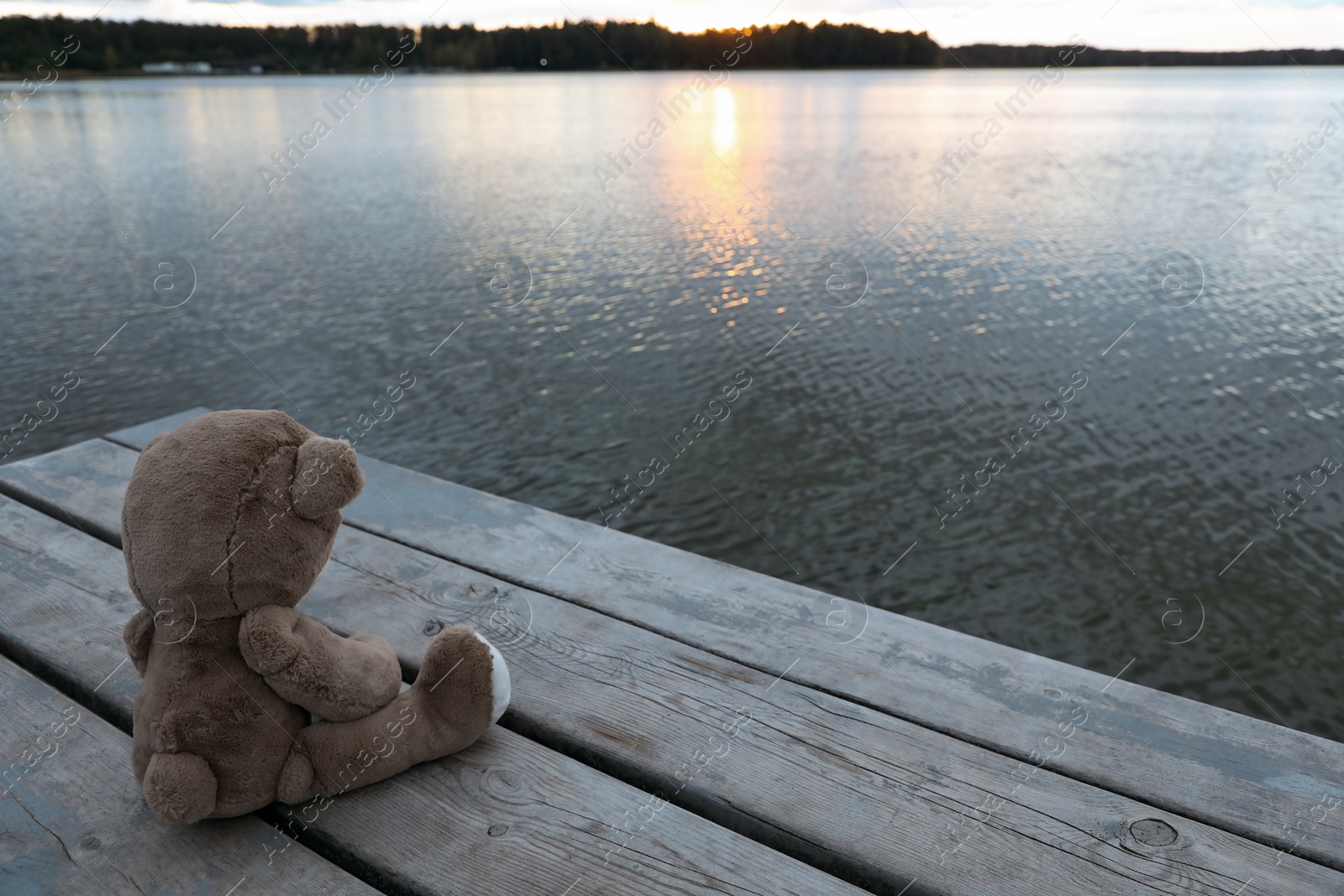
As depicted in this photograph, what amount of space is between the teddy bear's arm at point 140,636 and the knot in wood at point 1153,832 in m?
1.92

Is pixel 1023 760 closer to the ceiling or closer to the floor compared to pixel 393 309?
closer to the ceiling

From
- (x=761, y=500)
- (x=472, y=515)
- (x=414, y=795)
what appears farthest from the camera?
(x=761, y=500)

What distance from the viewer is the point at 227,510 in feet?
5.00

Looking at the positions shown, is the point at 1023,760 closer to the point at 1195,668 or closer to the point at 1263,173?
the point at 1195,668

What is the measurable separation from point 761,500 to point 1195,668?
2616 millimetres

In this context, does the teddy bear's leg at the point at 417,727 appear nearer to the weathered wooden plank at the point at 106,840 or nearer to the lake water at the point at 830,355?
the weathered wooden plank at the point at 106,840

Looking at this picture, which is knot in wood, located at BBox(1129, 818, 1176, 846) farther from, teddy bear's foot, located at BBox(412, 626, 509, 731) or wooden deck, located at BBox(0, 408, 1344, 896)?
teddy bear's foot, located at BBox(412, 626, 509, 731)

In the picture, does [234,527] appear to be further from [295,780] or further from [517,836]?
[517,836]

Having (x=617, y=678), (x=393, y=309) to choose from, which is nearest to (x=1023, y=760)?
(x=617, y=678)

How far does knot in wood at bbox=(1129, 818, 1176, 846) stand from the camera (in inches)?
64.1

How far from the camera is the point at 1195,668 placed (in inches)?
178

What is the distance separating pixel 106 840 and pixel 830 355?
23.6ft

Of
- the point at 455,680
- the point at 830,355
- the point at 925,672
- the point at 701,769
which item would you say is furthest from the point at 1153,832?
the point at 830,355

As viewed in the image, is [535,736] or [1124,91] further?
[1124,91]
